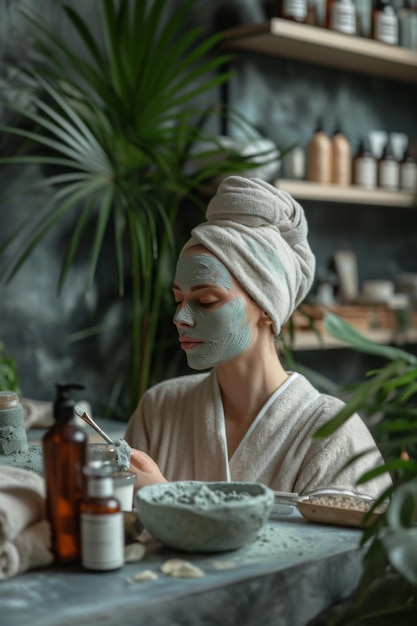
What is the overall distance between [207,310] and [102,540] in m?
0.79

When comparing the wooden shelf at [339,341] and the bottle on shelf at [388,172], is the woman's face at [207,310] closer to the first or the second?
the wooden shelf at [339,341]

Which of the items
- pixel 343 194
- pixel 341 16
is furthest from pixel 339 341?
pixel 341 16

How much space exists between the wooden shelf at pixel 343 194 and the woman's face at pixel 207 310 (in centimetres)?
168

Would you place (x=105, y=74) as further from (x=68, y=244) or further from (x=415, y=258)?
(x=415, y=258)

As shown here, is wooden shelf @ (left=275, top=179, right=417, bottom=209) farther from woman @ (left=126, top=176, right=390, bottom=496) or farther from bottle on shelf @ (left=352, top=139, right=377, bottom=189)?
woman @ (left=126, top=176, right=390, bottom=496)

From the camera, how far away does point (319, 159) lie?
3.82 meters

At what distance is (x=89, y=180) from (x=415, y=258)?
6.28ft

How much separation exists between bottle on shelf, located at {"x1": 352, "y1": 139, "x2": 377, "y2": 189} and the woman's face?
217 cm

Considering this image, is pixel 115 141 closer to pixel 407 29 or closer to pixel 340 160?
pixel 340 160

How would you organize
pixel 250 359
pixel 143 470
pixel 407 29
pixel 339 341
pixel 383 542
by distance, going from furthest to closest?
pixel 407 29
pixel 339 341
pixel 250 359
pixel 143 470
pixel 383 542

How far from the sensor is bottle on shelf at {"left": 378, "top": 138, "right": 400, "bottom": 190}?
13.3 feet

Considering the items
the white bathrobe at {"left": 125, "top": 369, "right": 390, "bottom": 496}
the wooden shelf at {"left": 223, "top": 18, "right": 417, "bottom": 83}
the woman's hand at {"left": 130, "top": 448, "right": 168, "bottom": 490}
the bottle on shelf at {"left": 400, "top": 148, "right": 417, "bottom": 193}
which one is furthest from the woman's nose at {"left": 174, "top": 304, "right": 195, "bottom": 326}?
the bottle on shelf at {"left": 400, "top": 148, "right": 417, "bottom": 193}

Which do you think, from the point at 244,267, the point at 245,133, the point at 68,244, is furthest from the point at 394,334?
the point at 244,267

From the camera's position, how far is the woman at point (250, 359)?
6.15 feet
